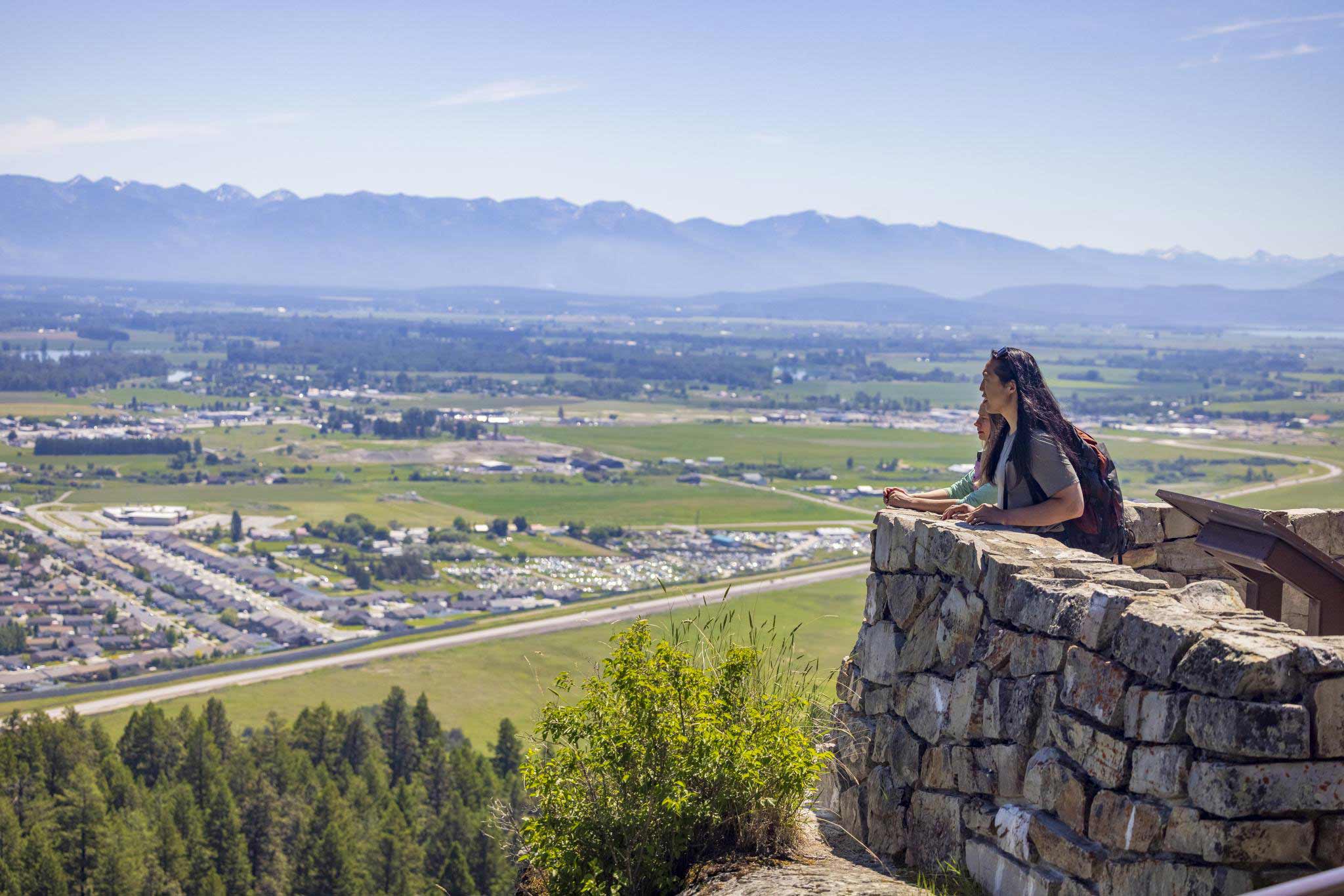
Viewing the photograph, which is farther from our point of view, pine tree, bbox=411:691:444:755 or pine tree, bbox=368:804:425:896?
pine tree, bbox=411:691:444:755

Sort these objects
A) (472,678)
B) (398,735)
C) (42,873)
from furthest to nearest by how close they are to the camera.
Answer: (472,678) → (398,735) → (42,873)

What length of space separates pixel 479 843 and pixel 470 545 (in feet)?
133

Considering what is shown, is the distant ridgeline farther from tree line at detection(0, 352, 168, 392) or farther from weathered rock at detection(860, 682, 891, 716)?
weathered rock at detection(860, 682, 891, 716)

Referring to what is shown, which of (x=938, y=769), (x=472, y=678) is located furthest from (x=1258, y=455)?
(x=938, y=769)

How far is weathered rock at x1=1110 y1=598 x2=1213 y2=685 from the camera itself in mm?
4539

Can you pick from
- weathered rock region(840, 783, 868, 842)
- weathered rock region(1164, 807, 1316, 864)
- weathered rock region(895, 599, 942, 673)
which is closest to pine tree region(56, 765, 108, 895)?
weathered rock region(840, 783, 868, 842)

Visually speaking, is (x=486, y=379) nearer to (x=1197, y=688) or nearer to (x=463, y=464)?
(x=463, y=464)

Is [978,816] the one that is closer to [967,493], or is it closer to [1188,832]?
[1188,832]

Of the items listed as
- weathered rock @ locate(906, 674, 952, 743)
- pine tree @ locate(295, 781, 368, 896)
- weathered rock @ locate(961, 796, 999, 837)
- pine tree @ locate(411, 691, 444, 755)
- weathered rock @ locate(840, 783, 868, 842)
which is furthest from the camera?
pine tree @ locate(411, 691, 444, 755)

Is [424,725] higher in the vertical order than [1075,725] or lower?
lower

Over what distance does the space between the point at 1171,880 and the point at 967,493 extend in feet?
9.79

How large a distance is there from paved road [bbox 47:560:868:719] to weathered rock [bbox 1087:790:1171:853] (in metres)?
32.6

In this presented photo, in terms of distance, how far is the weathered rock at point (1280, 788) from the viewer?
13.9ft

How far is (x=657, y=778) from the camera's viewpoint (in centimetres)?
610
